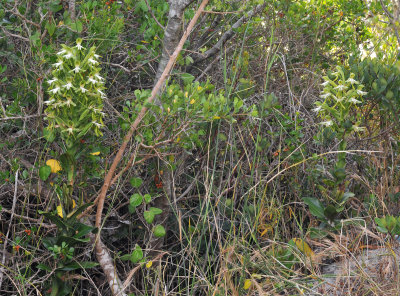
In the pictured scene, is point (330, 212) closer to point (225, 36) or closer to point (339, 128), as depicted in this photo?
point (339, 128)

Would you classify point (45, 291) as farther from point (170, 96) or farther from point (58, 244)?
point (170, 96)

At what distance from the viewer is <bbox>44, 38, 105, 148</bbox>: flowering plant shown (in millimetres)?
2295

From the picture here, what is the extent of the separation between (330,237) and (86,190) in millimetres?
1431

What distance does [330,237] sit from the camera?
299cm

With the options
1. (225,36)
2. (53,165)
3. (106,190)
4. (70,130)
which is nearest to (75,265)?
(106,190)

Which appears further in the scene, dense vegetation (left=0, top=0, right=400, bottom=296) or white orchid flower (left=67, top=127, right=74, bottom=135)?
dense vegetation (left=0, top=0, right=400, bottom=296)

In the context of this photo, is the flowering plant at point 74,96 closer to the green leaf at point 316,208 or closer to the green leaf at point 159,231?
the green leaf at point 159,231

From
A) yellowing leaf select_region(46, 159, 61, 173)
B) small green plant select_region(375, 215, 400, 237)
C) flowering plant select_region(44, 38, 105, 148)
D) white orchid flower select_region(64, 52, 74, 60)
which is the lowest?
yellowing leaf select_region(46, 159, 61, 173)

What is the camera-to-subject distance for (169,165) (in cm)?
285

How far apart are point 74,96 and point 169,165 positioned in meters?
0.74

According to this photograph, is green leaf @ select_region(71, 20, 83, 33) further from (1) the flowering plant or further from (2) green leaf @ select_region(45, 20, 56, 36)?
(1) the flowering plant

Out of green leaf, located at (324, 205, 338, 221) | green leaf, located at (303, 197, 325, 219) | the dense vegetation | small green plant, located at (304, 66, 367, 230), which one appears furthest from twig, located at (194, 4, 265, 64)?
green leaf, located at (324, 205, 338, 221)

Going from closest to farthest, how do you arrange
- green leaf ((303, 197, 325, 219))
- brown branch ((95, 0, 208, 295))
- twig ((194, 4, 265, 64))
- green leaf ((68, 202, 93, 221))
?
green leaf ((68, 202, 93, 221)), brown branch ((95, 0, 208, 295)), green leaf ((303, 197, 325, 219)), twig ((194, 4, 265, 64))

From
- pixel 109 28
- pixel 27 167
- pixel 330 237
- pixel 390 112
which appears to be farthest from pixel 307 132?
pixel 27 167
